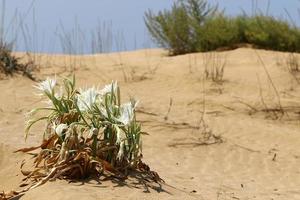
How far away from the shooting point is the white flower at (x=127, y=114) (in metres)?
5.08

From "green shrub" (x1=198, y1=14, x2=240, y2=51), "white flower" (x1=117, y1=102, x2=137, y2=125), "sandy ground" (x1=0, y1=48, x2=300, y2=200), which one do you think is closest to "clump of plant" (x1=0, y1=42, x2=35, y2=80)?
"sandy ground" (x1=0, y1=48, x2=300, y2=200)

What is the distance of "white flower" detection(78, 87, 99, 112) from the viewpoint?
5.14m

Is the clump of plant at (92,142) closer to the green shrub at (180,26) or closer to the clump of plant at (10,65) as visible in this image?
the clump of plant at (10,65)

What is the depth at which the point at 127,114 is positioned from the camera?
Answer: 5.12 m

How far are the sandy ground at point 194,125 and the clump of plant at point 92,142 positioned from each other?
0.55 feet

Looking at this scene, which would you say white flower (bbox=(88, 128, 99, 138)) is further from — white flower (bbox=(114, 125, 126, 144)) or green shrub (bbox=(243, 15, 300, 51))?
green shrub (bbox=(243, 15, 300, 51))

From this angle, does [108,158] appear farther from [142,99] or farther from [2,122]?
[142,99]

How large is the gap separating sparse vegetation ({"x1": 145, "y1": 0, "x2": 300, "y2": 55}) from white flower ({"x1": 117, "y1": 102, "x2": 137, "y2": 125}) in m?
10.2

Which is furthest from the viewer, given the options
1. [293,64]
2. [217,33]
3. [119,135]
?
[217,33]

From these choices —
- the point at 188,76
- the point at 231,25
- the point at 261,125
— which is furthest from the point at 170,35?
the point at 261,125

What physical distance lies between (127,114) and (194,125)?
3431 millimetres

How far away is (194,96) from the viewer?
10266 millimetres

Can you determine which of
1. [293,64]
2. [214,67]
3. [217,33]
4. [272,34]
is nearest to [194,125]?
[214,67]

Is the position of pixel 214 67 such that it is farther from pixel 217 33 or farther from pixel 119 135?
pixel 119 135
